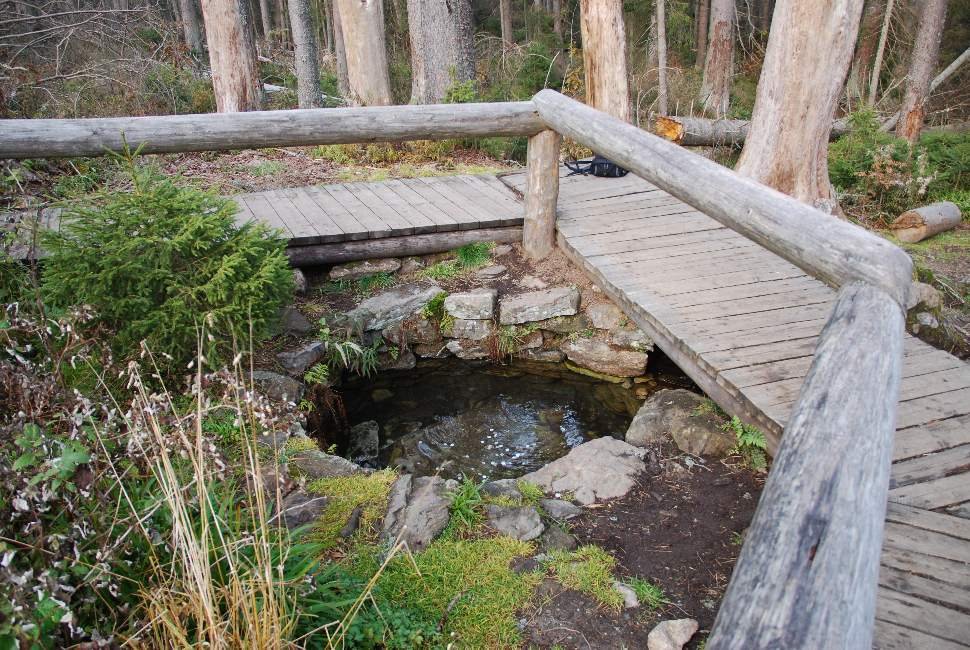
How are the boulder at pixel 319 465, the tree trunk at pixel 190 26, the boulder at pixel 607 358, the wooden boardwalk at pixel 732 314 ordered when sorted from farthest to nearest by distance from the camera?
1. the tree trunk at pixel 190 26
2. the boulder at pixel 607 358
3. the boulder at pixel 319 465
4. the wooden boardwalk at pixel 732 314

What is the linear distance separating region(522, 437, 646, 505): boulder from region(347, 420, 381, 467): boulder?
1.31 meters

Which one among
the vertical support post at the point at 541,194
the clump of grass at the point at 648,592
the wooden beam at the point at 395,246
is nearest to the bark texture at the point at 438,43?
the wooden beam at the point at 395,246

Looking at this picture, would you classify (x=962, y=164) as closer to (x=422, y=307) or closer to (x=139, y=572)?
(x=422, y=307)

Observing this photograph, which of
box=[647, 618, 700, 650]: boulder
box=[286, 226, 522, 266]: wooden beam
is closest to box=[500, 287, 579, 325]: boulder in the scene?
box=[286, 226, 522, 266]: wooden beam

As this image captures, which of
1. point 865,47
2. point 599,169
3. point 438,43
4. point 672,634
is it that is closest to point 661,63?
point 438,43

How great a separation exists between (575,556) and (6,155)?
13.5 feet

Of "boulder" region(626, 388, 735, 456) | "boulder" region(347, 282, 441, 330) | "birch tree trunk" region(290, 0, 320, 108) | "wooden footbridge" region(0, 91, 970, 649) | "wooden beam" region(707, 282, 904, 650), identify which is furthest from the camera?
"birch tree trunk" region(290, 0, 320, 108)

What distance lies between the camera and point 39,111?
8.95m

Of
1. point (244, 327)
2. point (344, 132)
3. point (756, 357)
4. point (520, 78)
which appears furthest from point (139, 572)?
point (520, 78)

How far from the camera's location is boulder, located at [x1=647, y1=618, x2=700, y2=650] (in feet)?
8.48

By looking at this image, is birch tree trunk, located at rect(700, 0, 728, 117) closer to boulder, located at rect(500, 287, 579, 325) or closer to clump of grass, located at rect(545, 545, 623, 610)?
boulder, located at rect(500, 287, 579, 325)

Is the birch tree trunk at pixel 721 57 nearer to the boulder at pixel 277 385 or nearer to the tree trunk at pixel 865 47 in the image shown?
the tree trunk at pixel 865 47

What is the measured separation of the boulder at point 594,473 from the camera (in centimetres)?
365

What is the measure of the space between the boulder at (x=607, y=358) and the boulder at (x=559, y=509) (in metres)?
2.00
